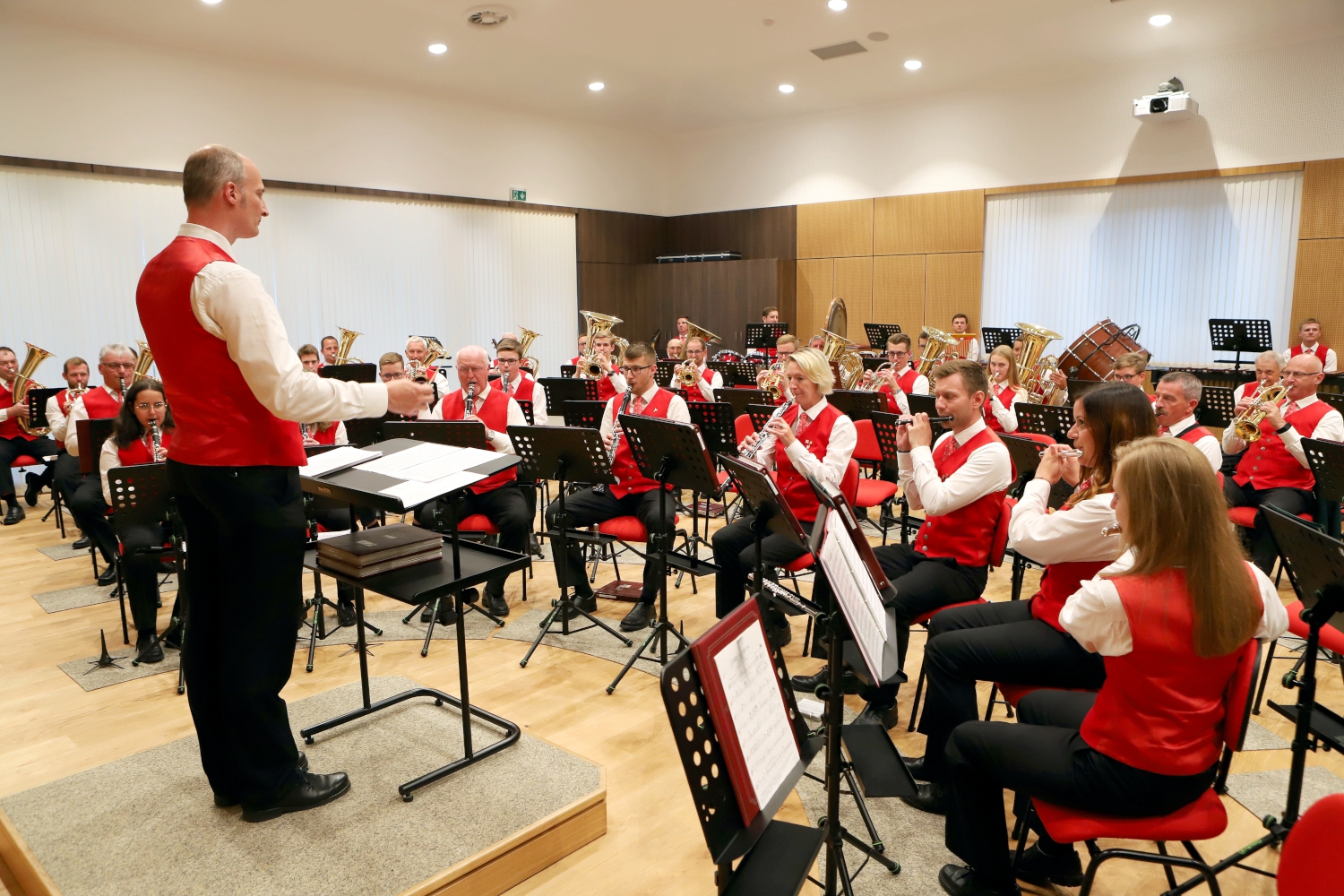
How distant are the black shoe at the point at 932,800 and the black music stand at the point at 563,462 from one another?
1.78 meters

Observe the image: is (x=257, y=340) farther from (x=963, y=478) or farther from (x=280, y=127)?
(x=280, y=127)

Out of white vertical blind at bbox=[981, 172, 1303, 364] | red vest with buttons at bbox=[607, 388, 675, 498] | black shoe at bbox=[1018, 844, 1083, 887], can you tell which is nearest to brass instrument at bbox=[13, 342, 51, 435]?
red vest with buttons at bbox=[607, 388, 675, 498]

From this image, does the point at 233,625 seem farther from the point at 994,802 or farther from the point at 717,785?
the point at 994,802

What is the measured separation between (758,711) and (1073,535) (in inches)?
58.2

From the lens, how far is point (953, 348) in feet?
32.1

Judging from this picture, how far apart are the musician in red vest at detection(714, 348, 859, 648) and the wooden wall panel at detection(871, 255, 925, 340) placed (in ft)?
29.6

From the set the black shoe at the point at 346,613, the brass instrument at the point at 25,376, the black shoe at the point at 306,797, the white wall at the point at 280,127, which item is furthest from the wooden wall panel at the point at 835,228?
the black shoe at the point at 306,797

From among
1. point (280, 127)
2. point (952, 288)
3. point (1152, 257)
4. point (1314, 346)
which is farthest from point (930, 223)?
point (280, 127)

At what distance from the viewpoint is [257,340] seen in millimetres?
2184

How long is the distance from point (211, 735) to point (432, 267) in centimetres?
1058

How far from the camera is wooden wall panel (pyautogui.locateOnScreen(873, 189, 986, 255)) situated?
12305 mm

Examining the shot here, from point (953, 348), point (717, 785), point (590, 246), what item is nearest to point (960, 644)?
point (717, 785)

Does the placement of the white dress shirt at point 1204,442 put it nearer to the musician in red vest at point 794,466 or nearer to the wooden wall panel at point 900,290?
the musician in red vest at point 794,466

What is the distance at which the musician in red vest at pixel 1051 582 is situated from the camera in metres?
2.71
